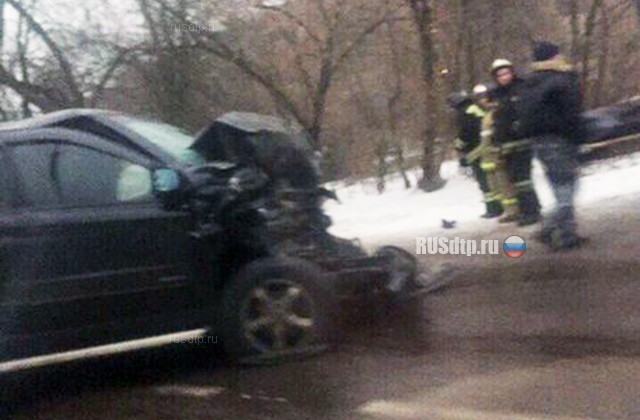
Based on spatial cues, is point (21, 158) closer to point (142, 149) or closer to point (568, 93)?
point (142, 149)

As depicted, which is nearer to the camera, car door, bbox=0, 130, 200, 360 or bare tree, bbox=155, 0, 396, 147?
car door, bbox=0, 130, 200, 360

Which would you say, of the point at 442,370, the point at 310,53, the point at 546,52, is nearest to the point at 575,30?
the point at 310,53

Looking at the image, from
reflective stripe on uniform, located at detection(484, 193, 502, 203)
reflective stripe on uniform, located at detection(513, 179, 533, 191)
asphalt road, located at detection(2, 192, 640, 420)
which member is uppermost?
reflective stripe on uniform, located at detection(513, 179, 533, 191)

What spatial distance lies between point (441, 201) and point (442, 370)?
24.5 ft

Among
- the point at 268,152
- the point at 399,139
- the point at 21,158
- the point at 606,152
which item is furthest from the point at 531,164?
the point at 399,139

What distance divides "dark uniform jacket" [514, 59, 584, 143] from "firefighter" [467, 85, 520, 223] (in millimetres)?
1365

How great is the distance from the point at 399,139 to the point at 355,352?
34.5 feet

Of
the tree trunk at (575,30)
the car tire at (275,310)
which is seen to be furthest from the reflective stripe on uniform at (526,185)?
the tree trunk at (575,30)

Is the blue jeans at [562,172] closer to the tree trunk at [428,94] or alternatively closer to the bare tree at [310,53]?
the tree trunk at [428,94]

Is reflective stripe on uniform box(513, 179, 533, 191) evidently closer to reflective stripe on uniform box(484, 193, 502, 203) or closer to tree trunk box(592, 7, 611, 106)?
reflective stripe on uniform box(484, 193, 502, 203)

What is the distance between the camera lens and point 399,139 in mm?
16344

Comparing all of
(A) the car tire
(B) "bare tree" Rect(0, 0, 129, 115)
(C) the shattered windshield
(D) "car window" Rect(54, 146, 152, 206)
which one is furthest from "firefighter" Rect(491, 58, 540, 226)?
(B) "bare tree" Rect(0, 0, 129, 115)

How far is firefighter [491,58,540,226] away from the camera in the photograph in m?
9.20

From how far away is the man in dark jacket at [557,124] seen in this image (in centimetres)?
800
